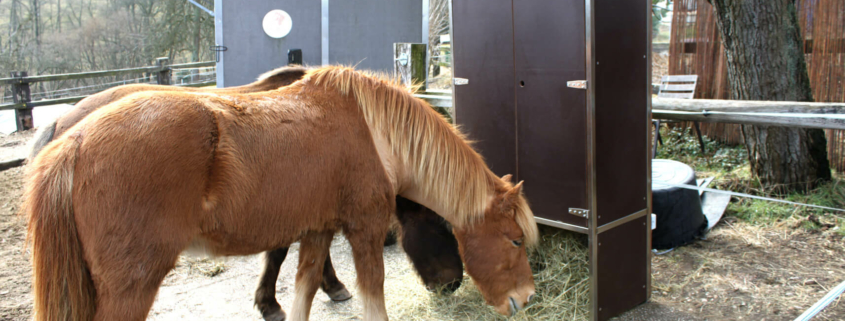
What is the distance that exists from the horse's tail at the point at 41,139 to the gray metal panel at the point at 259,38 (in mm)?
5123

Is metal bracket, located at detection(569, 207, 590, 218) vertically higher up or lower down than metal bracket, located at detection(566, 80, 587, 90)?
lower down

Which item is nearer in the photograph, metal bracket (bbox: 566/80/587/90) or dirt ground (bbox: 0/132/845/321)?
metal bracket (bbox: 566/80/587/90)

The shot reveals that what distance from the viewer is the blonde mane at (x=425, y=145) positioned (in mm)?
2680

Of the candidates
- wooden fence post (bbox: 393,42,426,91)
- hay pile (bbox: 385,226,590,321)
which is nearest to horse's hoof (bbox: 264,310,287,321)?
hay pile (bbox: 385,226,590,321)

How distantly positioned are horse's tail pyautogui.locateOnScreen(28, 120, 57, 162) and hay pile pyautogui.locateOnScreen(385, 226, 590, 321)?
2.37 meters

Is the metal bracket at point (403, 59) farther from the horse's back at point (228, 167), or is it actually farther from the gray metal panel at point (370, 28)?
the gray metal panel at point (370, 28)

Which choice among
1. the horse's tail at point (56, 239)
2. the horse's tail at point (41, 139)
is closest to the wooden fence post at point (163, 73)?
the horse's tail at point (41, 139)

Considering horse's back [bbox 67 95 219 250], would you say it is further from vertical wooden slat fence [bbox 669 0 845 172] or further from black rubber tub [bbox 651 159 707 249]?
vertical wooden slat fence [bbox 669 0 845 172]

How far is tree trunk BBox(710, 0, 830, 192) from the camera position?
5.17 meters

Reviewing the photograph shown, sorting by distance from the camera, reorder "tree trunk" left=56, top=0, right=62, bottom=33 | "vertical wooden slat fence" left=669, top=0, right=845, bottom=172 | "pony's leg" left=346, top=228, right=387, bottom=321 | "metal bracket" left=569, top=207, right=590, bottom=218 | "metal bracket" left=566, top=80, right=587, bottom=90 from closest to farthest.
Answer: "pony's leg" left=346, top=228, right=387, bottom=321 < "metal bracket" left=566, top=80, right=587, bottom=90 < "metal bracket" left=569, top=207, right=590, bottom=218 < "vertical wooden slat fence" left=669, top=0, right=845, bottom=172 < "tree trunk" left=56, top=0, right=62, bottom=33

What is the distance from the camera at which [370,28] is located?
8.35 meters

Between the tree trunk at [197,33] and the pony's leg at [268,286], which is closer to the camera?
the pony's leg at [268,286]

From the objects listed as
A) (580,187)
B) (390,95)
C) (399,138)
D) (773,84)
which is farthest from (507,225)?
(773,84)

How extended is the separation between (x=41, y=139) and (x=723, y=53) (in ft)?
26.2
